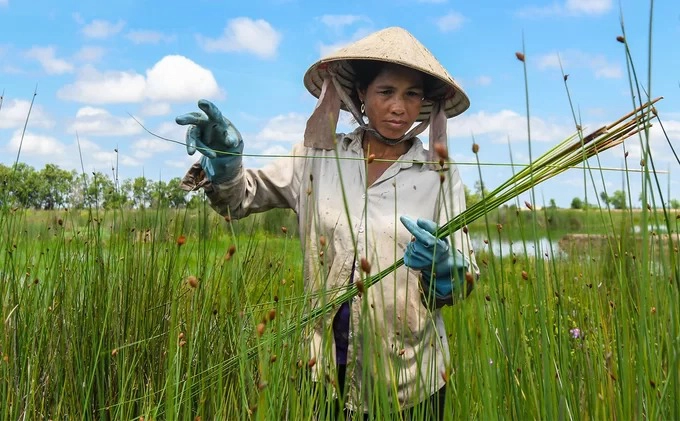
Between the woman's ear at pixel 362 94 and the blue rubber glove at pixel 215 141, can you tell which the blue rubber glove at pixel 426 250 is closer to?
the blue rubber glove at pixel 215 141

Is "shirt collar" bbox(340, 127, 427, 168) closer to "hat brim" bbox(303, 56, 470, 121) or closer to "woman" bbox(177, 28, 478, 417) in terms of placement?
"woman" bbox(177, 28, 478, 417)

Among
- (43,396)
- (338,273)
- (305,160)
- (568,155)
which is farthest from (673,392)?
(43,396)

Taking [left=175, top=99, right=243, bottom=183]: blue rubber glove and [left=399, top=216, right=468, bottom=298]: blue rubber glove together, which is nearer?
[left=399, top=216, right=468, bottom=298]: blue rubber glove

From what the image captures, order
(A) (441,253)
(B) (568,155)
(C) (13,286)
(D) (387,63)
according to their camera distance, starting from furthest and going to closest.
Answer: (C) (13,286) → (D) (387,63) → (A) (441,253) → (B) (568,155)

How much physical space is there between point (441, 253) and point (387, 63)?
862mm

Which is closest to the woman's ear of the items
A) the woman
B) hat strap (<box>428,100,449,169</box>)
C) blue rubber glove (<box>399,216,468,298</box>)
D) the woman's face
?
the woman

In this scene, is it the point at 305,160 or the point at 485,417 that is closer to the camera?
the point at 485,417

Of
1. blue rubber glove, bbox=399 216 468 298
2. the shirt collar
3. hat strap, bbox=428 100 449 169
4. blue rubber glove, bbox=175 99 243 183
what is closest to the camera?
blue rubber glove, bbox=399 216 468 298

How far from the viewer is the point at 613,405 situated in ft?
5.21

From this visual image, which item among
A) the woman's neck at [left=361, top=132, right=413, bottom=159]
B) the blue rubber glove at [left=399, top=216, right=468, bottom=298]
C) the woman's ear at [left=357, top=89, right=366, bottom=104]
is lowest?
the blue rubber glove at [left=399, top=216, right=468, bottom=298]

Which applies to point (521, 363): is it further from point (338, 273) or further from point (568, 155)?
point (338, 273)

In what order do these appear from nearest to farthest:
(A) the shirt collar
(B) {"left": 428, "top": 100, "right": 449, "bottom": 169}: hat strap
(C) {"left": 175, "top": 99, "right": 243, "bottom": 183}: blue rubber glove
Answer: (C) {"left": 175, "top": 99, "right": 243, "bottom": 183}: blue rubber glove < (A) the shirt collar < (B) {"left": 428, "top": 100, "right": 449, "bottom": 169}: hat strap

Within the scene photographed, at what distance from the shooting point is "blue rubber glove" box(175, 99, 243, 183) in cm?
208

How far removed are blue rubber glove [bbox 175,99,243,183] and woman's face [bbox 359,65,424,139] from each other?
1.62ft
